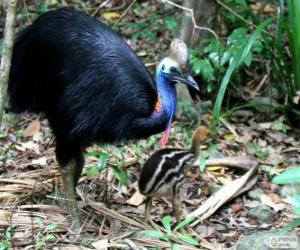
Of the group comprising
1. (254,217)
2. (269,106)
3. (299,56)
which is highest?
(299,56)

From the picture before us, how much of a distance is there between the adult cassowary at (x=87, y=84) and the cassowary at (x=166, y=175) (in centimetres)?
21

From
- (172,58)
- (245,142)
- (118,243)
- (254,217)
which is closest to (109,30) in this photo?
(172,58)

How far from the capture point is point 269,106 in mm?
5012

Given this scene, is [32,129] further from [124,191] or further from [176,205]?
[176,205]

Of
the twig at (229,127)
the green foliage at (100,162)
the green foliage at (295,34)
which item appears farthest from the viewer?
the twig at (229,127)

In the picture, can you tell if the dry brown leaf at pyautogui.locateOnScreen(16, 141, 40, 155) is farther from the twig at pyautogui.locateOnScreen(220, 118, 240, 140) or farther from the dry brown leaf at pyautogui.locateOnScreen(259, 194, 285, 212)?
the dry brown leaf at pyautogui.locateOnScreen(259, 194, 285, 212)

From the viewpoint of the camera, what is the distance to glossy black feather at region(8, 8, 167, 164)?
10.9ft

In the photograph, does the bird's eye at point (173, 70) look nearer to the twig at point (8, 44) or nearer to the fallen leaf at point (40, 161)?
the twig at point (8, 44)

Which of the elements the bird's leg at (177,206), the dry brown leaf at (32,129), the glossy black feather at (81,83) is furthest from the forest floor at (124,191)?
the glossy black feather at (81,83)

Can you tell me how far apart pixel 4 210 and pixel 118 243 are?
0.68m

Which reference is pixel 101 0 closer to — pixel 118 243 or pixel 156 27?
pixel 156 27

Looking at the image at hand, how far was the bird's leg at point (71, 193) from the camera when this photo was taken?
3.58 m

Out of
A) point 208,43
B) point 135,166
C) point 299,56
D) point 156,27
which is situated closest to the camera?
point 135,166

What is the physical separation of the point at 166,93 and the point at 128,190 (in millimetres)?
970
